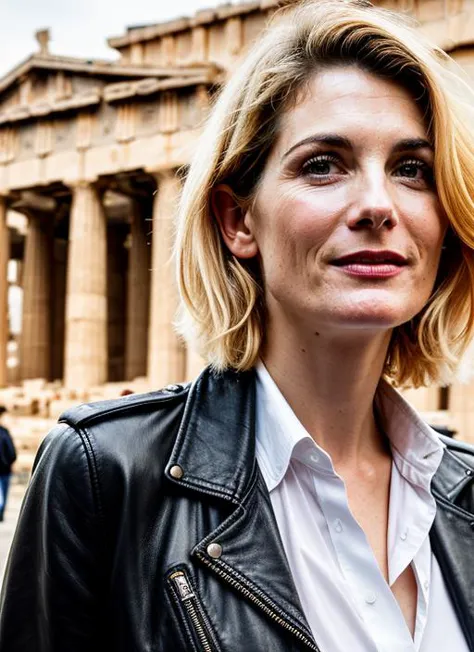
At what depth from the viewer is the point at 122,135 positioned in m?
30.2

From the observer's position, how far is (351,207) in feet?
7.01

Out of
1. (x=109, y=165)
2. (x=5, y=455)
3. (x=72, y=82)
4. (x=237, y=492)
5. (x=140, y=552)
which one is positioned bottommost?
(x=5, y=455)

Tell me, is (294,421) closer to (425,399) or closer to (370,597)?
(370,597)

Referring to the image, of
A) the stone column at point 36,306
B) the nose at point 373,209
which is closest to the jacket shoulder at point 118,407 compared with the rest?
the nose at point 373,209

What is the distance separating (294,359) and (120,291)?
3677 cm

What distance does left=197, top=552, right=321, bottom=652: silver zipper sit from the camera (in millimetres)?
1861

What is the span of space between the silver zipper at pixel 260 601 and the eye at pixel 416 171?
1049mm

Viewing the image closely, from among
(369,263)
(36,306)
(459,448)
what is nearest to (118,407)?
(369,263)

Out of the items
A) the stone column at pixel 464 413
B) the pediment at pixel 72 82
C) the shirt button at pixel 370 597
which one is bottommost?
the stone column at pixel 464 413

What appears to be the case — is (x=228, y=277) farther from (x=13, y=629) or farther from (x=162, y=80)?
(x=162, y=80)

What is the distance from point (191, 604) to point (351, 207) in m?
0.98

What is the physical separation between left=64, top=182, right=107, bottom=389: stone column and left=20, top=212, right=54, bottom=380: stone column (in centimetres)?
494

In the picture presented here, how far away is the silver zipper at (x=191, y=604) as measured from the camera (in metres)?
1.81

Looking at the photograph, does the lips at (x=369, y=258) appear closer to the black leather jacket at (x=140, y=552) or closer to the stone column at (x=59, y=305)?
the black leather jacket at (x=140, y=552)
